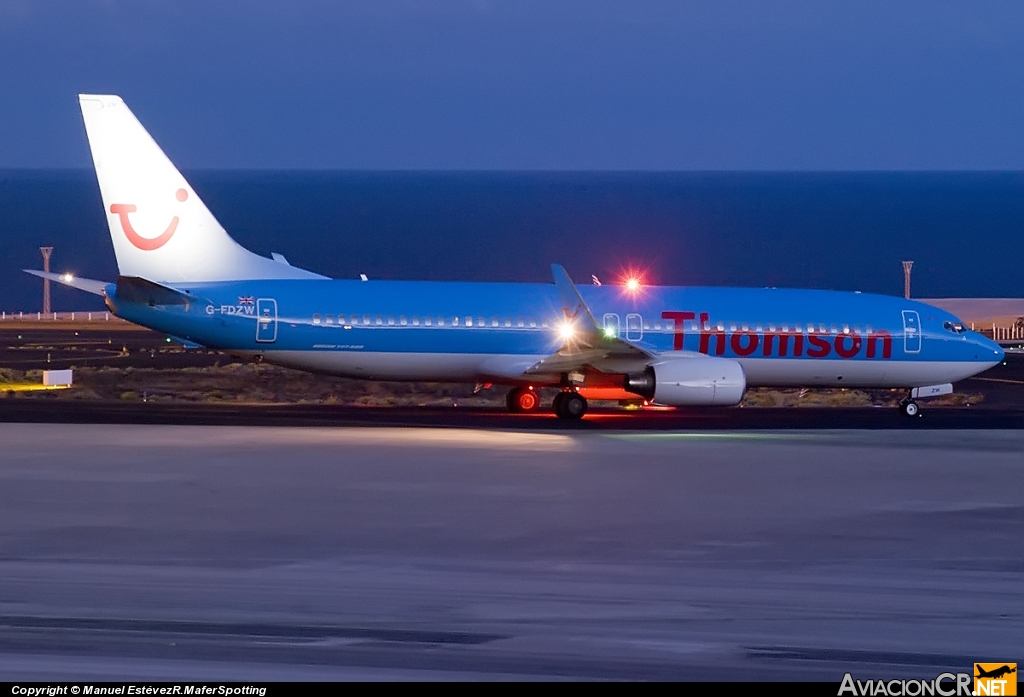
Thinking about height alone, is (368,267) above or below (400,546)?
above

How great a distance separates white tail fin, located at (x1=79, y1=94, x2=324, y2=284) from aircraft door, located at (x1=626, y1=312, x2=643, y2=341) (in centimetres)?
771

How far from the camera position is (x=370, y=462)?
24141 millimetres

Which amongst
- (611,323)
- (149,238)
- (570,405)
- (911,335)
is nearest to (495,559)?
(570,405)

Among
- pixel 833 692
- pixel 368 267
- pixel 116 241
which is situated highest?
pixel 368 267

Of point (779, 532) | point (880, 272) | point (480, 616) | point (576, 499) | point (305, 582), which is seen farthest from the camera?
point (880, 272)

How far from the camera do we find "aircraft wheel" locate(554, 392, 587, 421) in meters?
32.8

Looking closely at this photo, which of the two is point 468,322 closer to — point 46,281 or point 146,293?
point 146,293

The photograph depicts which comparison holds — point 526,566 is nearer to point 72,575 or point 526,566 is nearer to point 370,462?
point 72,575

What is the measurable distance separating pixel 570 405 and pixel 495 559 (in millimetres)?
16213

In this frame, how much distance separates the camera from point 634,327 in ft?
112

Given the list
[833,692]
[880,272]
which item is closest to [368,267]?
[880,272]

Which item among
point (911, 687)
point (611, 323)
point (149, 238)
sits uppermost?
point (149, 238)

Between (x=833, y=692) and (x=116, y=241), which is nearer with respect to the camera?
(x=833, y=692)

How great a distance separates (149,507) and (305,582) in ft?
16.0
